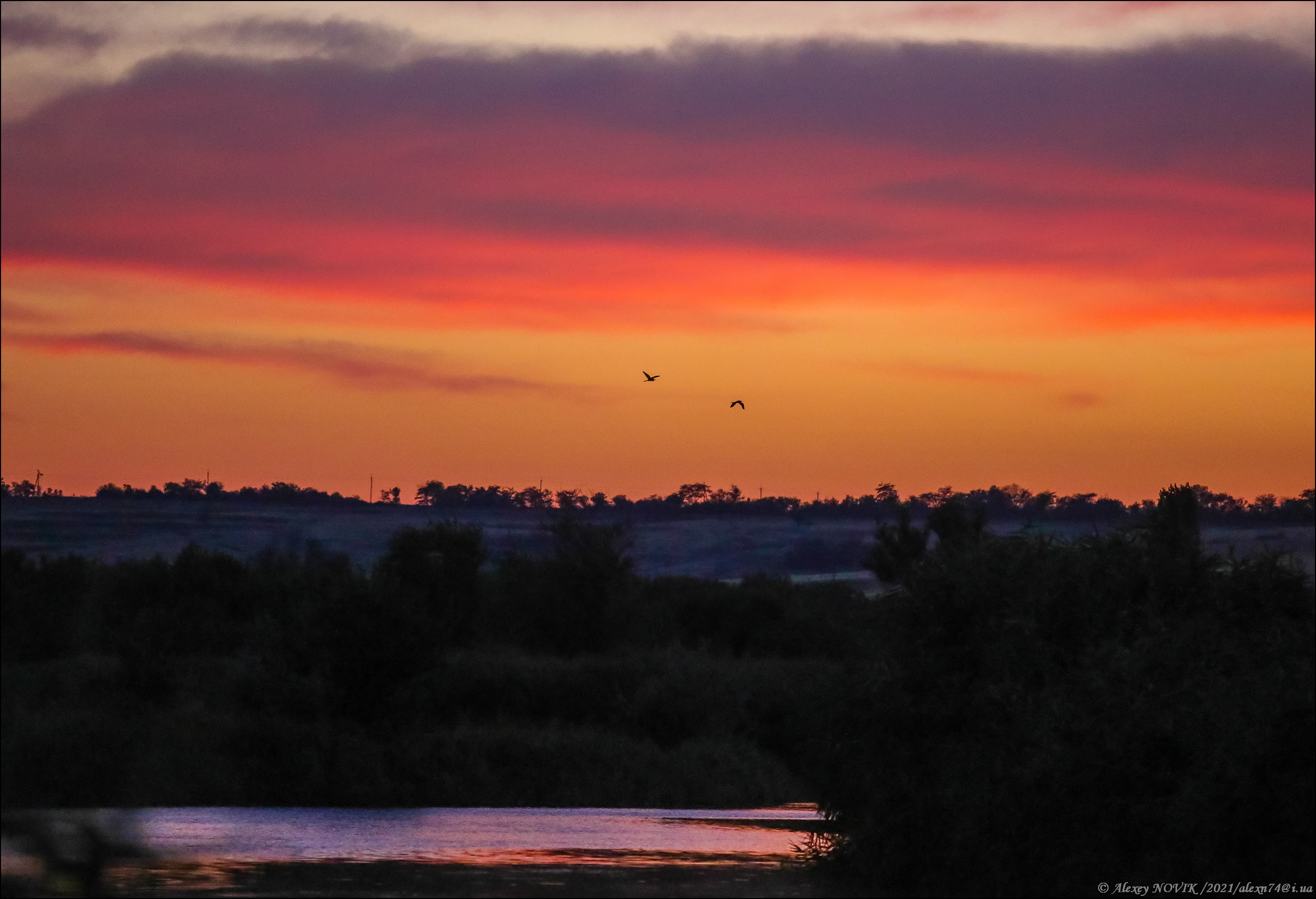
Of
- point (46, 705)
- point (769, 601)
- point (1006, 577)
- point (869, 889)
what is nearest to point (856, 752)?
point (869, 889)

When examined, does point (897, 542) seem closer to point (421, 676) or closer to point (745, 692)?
point (745, 692)

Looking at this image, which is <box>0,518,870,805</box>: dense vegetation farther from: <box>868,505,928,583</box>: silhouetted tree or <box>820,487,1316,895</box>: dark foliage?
<box>868,505,928,583</box>: silhouetted tree

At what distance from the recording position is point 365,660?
154 ft

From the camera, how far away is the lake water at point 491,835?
72.4ft

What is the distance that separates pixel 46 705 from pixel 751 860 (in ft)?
121

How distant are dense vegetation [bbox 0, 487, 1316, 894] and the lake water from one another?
7.20 feet

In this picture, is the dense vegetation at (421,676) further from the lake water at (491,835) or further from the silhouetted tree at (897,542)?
the silhouetted tree at (897,542)

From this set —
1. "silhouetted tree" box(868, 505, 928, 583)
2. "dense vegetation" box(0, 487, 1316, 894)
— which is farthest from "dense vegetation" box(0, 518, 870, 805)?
"silhouetted tree" box(868, 505, 928, 583)

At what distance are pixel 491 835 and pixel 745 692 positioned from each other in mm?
30056

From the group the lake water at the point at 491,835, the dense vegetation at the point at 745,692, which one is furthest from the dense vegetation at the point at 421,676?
the lake water at the point at 491,835

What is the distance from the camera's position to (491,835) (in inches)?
1087

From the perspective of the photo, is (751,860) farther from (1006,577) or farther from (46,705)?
(46,705)

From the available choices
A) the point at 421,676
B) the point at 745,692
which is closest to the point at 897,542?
the point at 745,692

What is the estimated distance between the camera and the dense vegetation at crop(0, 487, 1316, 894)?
18703 mm
